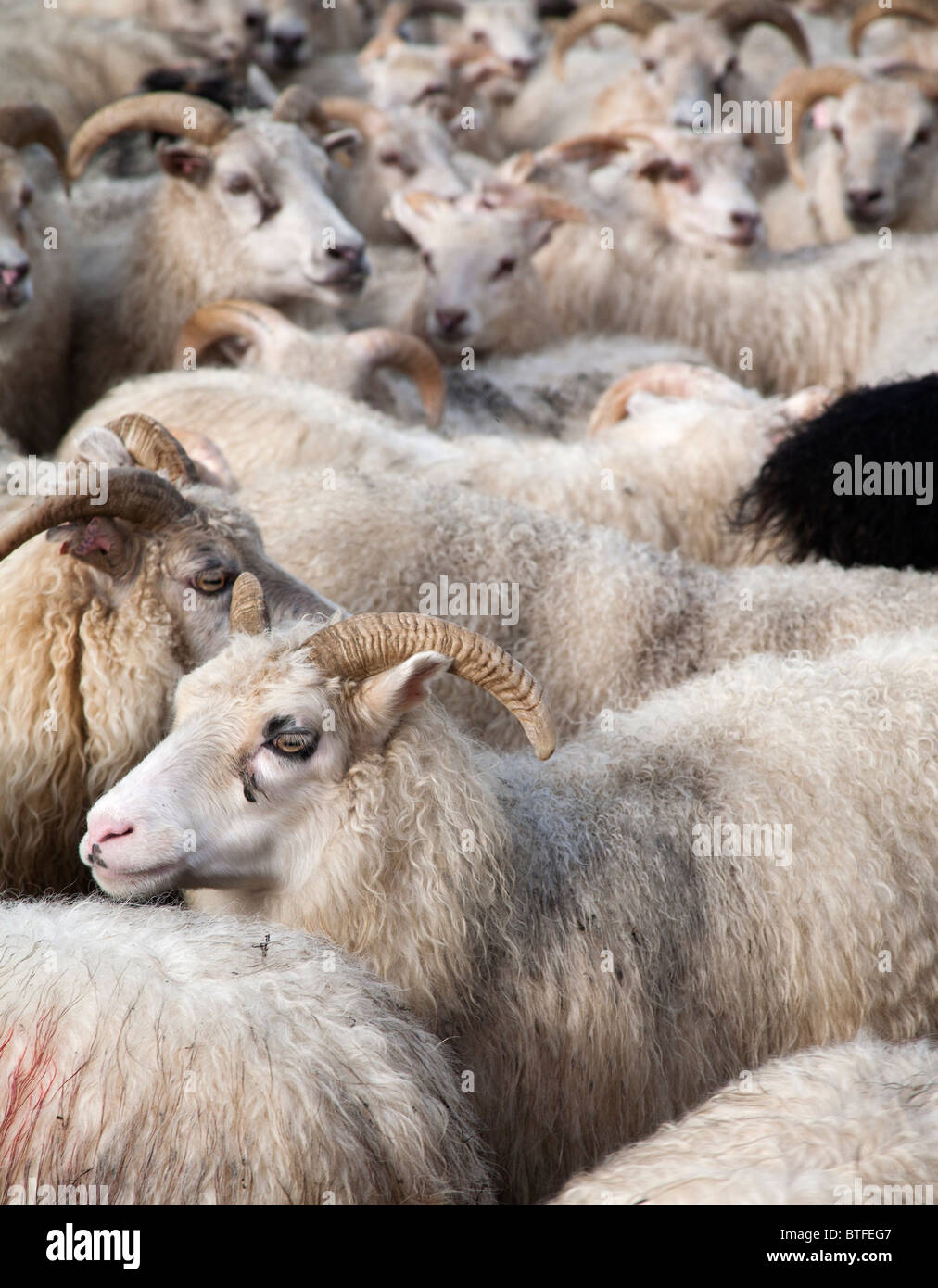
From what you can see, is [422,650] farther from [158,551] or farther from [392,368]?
[392,368]

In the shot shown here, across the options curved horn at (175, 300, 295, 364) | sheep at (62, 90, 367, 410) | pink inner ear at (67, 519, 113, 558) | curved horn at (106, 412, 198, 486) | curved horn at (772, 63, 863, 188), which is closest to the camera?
pink inner ear at (67, 519, 113, 558)

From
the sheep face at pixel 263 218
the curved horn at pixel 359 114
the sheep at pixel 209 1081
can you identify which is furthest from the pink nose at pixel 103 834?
the curved horn at pixel 359 114

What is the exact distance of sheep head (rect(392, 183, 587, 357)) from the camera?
20.4ft

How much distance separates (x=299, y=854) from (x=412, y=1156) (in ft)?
2.22

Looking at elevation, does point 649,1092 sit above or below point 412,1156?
below

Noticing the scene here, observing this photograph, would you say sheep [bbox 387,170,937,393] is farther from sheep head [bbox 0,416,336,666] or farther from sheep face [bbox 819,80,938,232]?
sheep head [bbox 0,416,336,666]

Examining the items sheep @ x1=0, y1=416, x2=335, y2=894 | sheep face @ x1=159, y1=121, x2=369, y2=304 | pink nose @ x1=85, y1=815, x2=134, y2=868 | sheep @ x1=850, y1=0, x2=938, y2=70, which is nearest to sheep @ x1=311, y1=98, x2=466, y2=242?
sheep face @ x1=159, y1=121, x2=369, y2=304

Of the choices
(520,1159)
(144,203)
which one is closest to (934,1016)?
(520,1159)

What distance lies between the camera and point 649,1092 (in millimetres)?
2688

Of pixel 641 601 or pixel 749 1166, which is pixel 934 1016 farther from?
pixel 641 601

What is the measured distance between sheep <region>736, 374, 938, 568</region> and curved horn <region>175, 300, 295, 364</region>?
1.91 metres

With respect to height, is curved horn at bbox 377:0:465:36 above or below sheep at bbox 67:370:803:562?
above

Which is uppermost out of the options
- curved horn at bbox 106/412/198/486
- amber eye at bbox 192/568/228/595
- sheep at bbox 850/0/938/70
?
sheep at bbox 850/0/938/70
